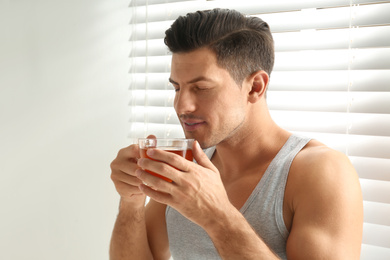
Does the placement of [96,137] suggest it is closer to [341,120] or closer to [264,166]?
[264,166]

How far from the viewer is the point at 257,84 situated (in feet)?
4.42

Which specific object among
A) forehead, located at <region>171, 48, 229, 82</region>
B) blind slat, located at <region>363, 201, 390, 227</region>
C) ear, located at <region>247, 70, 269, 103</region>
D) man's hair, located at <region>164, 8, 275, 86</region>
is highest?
man's hair, located at <region>164, 8, 275, 86</region>

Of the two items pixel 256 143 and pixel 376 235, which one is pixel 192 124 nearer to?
pixel 256 143

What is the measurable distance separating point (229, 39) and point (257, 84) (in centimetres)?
16

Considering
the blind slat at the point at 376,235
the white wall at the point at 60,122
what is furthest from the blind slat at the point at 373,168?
the white wall at the point at 60,122

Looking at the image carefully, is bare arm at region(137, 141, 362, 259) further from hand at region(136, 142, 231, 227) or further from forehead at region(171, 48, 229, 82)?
forehead at region(171, 48, 229, 82)

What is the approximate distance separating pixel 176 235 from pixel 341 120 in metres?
0.62

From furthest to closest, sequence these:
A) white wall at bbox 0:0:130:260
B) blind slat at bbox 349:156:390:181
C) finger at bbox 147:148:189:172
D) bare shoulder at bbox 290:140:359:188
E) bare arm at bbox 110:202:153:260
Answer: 1. white wall at bbox 0:0:130:260
2. bare arm at bbox 110:202:153:260
3. blind slat at bbox 349:156:390:181
4. bare shoulder at bbox 290:140:359:188
5. finger at bbox 147:148:189:172

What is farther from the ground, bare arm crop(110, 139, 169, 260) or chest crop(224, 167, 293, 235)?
chest crop(224, 167, 293, 235)

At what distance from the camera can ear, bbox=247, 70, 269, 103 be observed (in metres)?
1.34

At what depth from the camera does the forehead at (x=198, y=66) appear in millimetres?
1271

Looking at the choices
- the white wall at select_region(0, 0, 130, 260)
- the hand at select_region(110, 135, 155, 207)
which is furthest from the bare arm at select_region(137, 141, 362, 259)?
the white wall at select_region(0, 0, 130, 260)

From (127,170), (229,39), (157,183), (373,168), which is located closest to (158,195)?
(157,183)

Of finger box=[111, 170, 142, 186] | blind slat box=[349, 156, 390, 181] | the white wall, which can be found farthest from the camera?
the white wall
